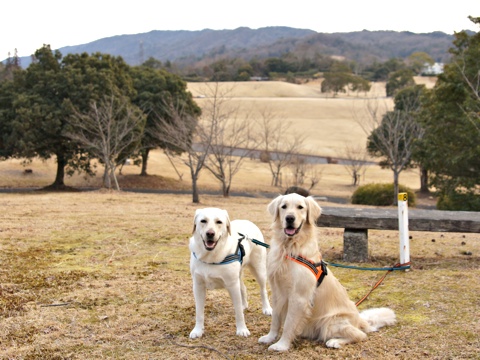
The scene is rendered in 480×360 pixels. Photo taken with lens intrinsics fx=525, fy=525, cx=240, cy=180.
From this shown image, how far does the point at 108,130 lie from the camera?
27328 mm

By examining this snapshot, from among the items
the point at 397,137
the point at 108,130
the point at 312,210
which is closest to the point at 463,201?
the point at 397,137

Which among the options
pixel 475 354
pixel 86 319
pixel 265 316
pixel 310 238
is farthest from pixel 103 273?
pixel 475 354

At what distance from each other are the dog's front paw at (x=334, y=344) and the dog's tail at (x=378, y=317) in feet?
1.93

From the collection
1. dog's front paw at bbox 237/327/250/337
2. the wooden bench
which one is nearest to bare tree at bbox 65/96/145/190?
the wooden bench

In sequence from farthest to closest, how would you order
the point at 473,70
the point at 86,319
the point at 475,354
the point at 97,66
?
the point at 97,66 < the point at 473,70 < the point at 86,319 < the point at 475,354

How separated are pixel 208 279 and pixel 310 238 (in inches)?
39.1

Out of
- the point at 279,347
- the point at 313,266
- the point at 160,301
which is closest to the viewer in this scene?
the point at 279,347

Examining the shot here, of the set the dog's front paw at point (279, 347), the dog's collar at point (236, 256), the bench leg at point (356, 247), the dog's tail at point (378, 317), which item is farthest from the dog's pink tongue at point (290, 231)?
the bench leg at point (356, 247)

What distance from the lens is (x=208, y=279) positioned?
4.75m

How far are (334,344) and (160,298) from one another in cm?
238

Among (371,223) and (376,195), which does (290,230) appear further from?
(376,195)

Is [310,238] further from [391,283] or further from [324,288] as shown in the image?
[391,283]

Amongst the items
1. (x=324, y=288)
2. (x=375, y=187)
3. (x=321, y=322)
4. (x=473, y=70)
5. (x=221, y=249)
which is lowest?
(x=375, y=187)

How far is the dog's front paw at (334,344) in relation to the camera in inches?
175
